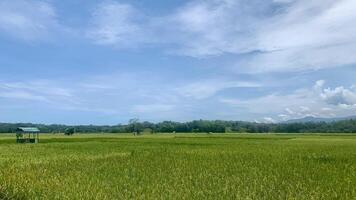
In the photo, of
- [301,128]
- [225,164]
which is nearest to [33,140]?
[225,164]

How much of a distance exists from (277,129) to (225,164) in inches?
5771

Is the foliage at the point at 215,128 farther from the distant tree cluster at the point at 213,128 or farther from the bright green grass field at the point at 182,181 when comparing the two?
the bright green grass field at the point at 182,181

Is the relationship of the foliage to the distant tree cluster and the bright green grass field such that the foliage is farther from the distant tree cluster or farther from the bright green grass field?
the bright green grass field

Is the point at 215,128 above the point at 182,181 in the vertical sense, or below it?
above

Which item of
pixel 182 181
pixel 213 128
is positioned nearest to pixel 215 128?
pixel 213 128

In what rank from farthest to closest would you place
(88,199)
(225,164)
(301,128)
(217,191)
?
1. (301,128)
2. (225,164)
3. (217,191)
4. (88,199)

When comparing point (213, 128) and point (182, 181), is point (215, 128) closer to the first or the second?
point (213, 128)

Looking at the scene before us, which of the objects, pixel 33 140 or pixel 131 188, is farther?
pixel 33 140

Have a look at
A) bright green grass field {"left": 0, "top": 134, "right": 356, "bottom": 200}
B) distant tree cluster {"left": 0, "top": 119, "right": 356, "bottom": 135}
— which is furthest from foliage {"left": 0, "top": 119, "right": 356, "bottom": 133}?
bright green grass field {"left": 0, "top": 134, "right": 356, "bottom": 200}

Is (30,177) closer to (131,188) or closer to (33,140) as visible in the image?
(131,188)

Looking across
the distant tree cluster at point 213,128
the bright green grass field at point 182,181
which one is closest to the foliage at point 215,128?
the distant tree cluster at point 213,128

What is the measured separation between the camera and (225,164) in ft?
70.7

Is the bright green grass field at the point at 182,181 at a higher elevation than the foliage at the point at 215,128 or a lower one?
lower

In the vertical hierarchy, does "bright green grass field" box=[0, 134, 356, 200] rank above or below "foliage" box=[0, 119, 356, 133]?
below
